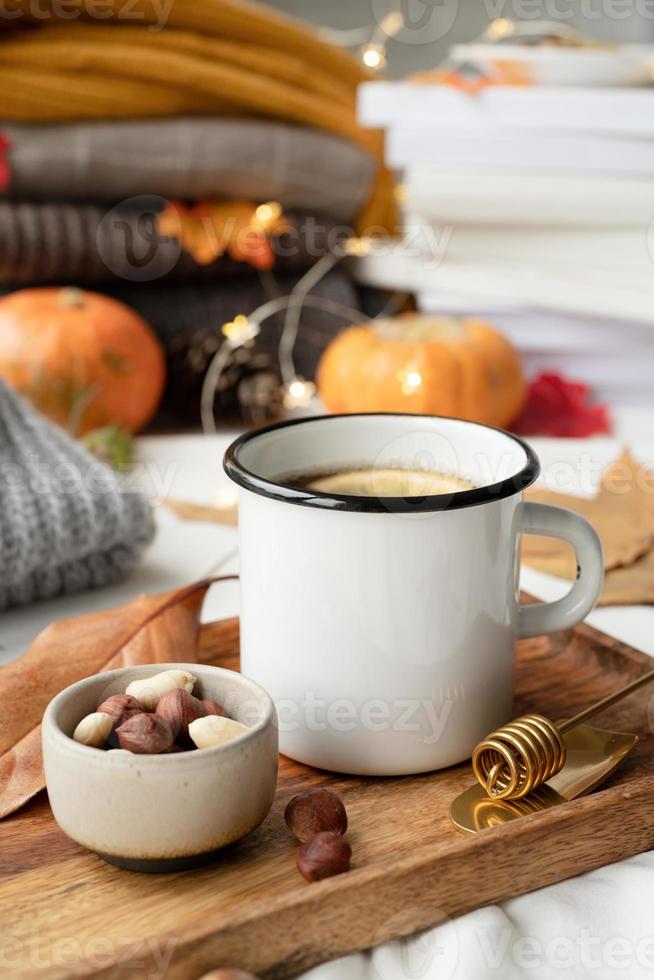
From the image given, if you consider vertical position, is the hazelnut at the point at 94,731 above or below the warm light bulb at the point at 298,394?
above

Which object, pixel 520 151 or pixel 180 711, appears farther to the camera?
pixel 520 151

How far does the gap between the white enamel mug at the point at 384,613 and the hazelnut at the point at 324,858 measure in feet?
0.21

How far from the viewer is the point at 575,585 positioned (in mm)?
469

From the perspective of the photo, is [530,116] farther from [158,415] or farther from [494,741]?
[494,741]

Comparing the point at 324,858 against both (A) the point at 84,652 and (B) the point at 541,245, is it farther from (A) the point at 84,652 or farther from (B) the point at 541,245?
(B) the point at 541,245

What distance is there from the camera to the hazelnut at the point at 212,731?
1.18 ft

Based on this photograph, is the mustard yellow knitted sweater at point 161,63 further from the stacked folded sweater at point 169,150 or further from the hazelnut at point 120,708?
the hazelnut at point 120,708

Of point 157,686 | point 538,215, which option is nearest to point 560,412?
point 538,215

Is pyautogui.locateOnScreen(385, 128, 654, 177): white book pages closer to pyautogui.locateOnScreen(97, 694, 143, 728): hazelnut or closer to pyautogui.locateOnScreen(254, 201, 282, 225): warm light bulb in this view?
pyautogui.locateOnScreen(254, 201, 282, 225): warm light bulb


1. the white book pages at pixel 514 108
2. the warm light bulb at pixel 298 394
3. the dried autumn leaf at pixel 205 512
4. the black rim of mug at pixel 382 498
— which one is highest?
the white book pages at pixel 514 108

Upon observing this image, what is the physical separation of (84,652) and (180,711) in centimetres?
13

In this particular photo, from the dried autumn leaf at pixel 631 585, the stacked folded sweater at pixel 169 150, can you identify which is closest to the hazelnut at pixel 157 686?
the dried autumn leaf at pixel 631 585

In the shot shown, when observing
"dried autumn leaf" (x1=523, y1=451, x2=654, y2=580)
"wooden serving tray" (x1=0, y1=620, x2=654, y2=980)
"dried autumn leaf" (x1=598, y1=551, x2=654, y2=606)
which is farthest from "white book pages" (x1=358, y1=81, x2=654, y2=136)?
"wooden serving tray" (x1=0, y1=620, x2=654, y2=980)

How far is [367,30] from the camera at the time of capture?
212 cm
